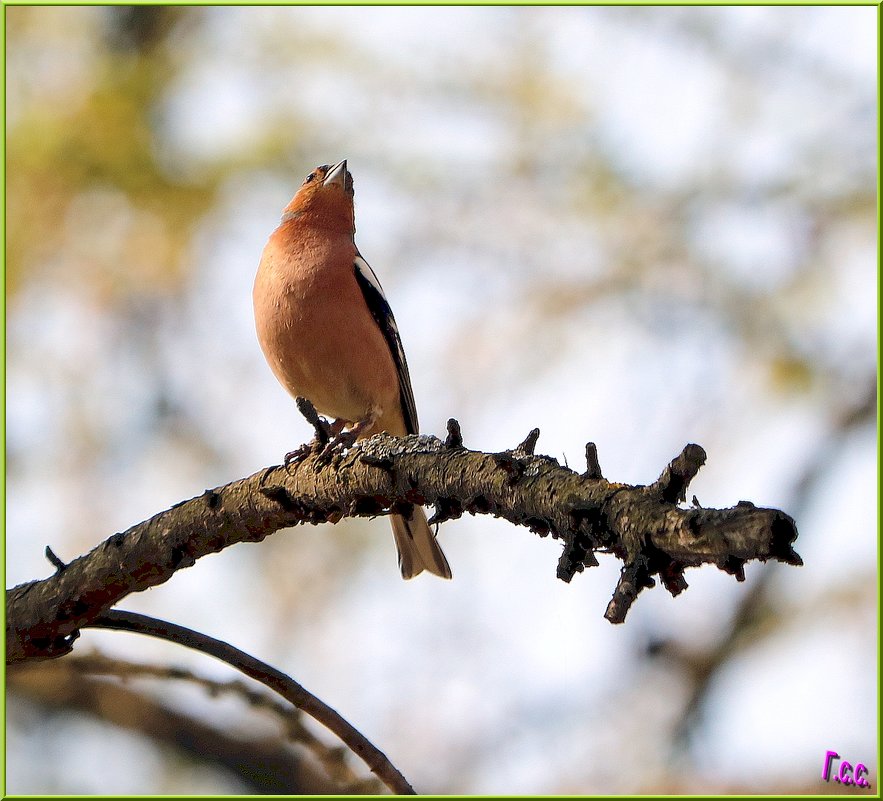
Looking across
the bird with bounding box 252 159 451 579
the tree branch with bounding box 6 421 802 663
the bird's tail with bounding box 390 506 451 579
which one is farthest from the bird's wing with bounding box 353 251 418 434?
the tree branch with bounding box 6 421 802 663

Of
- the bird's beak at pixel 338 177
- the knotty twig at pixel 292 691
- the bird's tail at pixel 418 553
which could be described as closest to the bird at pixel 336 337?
the bird's tail at pixel 418 553

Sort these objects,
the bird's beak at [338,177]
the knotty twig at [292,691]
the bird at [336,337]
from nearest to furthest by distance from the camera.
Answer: the knotty twig at [292,691] < the bird at [336,337] < the bird's beak at [338,177]

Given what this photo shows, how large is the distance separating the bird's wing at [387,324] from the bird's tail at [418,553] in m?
0.77

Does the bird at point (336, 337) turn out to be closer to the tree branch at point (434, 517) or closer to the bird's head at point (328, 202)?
the bird's head at point (328, 202)

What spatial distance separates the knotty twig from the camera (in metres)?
3.91

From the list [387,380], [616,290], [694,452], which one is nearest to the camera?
[694,452]

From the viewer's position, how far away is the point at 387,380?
724 centimetres

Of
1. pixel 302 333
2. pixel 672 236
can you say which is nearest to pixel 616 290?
pixel 672 236

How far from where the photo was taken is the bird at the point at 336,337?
672cm

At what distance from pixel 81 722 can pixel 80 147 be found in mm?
6574

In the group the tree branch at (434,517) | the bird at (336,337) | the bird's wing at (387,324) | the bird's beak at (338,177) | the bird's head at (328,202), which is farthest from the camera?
the bird's beak at (338,177)

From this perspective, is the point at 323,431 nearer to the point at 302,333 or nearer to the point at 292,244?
the point at 302,333

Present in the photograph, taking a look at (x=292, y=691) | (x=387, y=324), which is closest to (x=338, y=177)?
(x=387, y=324)

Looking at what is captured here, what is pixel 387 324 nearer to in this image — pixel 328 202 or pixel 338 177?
pixel 328 202
